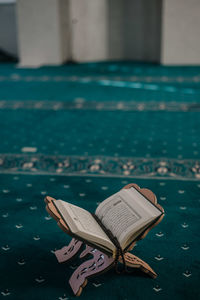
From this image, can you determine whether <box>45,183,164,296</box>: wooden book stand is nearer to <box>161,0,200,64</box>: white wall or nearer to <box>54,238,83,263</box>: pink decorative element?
<box>54,238,83,263</box>: pink decorative element

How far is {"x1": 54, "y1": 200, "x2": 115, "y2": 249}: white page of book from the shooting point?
Result: 208cm

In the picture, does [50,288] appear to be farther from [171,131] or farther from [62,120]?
[62,120]

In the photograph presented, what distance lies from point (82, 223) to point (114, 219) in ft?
0.65

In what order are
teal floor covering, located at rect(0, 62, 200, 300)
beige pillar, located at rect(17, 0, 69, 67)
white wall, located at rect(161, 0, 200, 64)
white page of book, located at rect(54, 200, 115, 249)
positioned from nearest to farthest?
white page of book, located at rect(54, 200, 115, 249) < teal floor covering, located at rect(0, 62, 200, 300) < white wall, located at rect(161, 0, 200, 64) < beige pillar, located at rect(17, 0, 69, 67)

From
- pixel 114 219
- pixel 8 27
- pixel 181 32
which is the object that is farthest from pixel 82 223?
pixel 8 27

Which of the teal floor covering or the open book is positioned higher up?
the open book

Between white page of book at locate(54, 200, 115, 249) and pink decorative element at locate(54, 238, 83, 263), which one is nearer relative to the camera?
white page of book at locate(54, 200, 115, 249)

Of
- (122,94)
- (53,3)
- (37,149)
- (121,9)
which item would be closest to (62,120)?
(37,149)

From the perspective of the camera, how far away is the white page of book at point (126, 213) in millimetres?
2133

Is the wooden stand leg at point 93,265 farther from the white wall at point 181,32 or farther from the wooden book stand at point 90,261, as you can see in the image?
the white wall at point 181,32

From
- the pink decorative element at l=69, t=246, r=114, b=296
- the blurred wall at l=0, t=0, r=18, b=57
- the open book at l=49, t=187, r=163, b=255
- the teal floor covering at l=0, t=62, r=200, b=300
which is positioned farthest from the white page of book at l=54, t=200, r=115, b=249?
the blurred wall at l=0, t=0, r=18, b=57

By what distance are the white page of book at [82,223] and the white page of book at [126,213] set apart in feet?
0.22

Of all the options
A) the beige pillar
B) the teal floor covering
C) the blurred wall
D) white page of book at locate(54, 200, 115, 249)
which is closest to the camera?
white page of book at locate(54, 200, 115, 249)

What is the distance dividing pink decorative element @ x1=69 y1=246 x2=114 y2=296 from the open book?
0.10 meters
